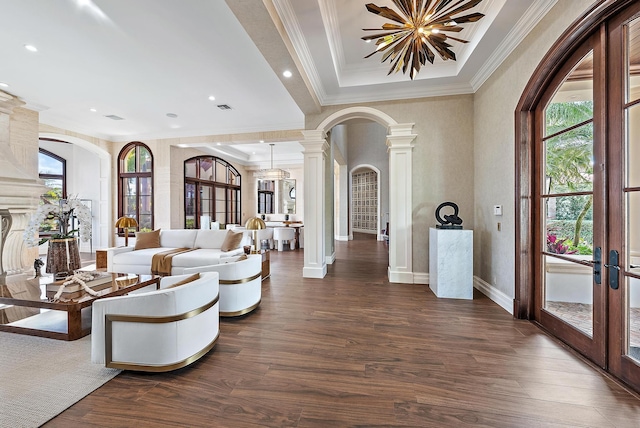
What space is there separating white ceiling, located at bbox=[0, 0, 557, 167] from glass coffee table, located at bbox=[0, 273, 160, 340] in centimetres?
291

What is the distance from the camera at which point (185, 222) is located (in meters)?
7.84

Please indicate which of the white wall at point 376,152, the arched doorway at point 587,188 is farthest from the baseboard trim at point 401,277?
the white wall at point 376,152

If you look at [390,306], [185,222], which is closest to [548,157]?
[390,306]

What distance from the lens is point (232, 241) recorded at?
484 cm

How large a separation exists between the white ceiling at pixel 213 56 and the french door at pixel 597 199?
90 cm

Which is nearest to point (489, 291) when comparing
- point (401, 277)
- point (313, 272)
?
point (401, 277)

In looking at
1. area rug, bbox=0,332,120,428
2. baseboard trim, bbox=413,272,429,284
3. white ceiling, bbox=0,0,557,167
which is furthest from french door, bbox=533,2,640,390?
area rug, bbox=0,332,120,428

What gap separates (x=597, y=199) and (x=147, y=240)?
6.38m

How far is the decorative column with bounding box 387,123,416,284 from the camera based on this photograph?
14.4 feet

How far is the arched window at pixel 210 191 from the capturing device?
26.9 feet

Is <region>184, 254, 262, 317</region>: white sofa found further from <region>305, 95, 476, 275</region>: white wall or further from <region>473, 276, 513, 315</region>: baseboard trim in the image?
<region>473, 276, 513, 315</region>: baseboard trim

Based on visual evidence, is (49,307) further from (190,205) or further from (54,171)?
(54,171)

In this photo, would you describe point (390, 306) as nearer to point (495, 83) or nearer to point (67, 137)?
point (495, 83)

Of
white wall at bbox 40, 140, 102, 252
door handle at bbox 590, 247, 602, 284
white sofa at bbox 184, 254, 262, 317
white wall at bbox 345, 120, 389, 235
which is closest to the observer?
door handle at bbox 590, 247, 602, 284
